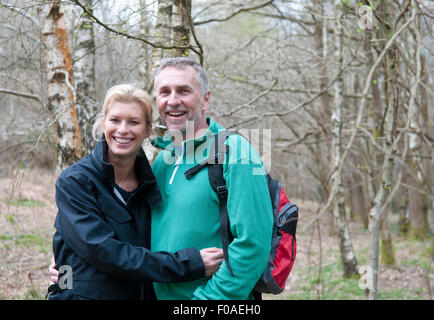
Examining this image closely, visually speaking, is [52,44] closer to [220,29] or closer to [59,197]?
[59,197]

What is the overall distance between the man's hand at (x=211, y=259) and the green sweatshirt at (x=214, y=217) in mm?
39

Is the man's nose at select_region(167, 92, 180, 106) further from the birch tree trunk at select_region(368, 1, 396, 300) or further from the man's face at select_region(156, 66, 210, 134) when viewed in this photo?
the birch tree trunk at select_region(368, 1, 396, 300)

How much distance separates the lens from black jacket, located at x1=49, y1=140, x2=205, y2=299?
82.7 inches

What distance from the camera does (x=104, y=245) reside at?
6.83ft

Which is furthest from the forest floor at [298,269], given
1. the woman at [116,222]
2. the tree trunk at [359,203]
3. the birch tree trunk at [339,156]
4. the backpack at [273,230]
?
the tree trunk at [359,203]

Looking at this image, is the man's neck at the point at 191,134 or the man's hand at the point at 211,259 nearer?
the man's hand at the point at 211,259

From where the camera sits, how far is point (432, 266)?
1020 centimetres

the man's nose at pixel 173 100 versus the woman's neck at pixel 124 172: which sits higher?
the man's nose at pixel 173 100

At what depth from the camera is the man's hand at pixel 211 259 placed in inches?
85.7

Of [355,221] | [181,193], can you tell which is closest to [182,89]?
[181,193]

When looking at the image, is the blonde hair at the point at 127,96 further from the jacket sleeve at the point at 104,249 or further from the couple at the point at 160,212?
the jacket sleeve at the point at 104,249

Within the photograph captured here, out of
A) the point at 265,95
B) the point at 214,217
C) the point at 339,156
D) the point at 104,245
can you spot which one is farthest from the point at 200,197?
the point at 265,95

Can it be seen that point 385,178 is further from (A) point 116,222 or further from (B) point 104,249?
(B) point 104,249

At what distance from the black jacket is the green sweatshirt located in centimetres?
8
